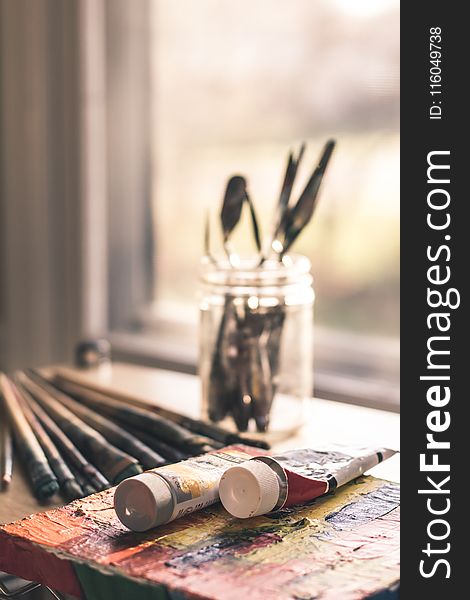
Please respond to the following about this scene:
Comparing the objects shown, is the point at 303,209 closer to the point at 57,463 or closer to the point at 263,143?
the point at 57,463

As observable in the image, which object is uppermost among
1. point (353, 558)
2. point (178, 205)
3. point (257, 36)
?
point (257, 36)

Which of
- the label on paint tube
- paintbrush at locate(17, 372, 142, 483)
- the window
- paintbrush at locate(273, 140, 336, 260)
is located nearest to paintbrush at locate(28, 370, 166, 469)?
paintbrush at locate(17, 372, 142, 483)

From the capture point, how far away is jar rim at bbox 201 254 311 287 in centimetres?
83

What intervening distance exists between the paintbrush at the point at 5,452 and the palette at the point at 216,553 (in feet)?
0.48

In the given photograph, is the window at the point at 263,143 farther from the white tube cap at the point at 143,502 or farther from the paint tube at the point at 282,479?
the white tube cap at the point at 143,502

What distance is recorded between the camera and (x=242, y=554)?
524 mm

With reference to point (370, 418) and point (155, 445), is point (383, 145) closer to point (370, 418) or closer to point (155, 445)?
point (370, 418)

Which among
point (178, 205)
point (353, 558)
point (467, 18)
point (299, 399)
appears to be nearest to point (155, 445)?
point (299, 399)

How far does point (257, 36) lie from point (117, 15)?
0.84 feet

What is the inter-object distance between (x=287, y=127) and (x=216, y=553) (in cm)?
79

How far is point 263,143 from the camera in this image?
1236 millimetres

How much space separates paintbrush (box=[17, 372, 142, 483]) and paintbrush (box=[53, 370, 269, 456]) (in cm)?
3

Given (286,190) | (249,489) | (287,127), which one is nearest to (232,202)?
(286,190)

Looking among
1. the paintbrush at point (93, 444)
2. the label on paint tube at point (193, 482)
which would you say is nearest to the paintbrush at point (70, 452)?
the paintbrush at point (93, 444)
